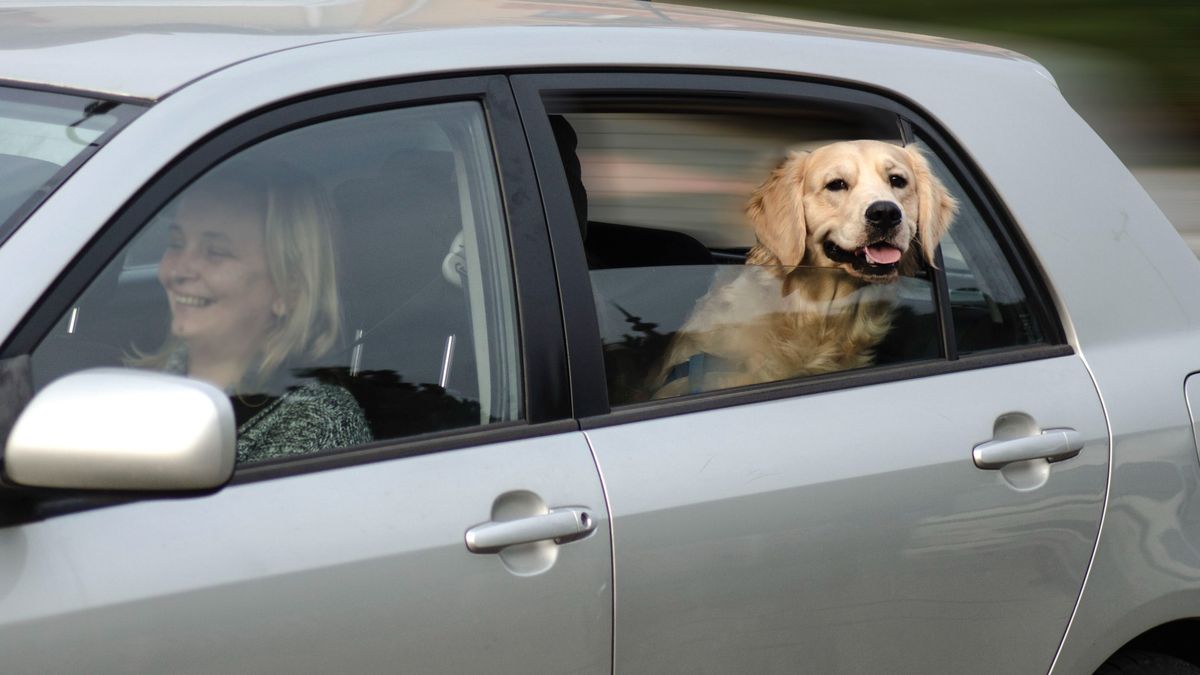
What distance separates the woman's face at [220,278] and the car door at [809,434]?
1.43 feet

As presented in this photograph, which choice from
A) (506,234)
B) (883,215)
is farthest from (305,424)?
(883,215)

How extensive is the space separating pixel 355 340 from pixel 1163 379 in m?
1.47

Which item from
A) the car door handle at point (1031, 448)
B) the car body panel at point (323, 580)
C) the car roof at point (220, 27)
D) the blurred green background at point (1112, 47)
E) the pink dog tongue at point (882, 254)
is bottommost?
the car body panel at point (323, 580)

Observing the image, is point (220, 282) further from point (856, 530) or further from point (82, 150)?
point (856, 530)

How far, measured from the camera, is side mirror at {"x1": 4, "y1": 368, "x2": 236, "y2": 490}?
1.72 meters

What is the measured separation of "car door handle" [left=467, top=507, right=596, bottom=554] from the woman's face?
1.38 ft

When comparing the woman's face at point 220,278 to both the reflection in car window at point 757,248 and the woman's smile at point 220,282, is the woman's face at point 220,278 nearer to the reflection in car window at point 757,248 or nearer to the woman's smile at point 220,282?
the woman's smile at point 220,282

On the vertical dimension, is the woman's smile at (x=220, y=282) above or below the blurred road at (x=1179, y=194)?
below

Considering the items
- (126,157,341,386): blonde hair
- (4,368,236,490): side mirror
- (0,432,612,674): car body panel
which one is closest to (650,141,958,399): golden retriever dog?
(0,432,612,674): car body panel

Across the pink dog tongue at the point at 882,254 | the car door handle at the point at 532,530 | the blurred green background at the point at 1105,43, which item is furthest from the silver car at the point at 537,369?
the blurred green background at the point at 1105,43

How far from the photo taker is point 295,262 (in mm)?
2199

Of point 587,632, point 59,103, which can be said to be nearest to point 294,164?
point 59,103

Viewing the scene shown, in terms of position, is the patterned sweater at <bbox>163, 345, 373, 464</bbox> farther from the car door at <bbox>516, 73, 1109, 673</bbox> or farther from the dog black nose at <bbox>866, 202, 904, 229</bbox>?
the dog black nose at <bbox>866, 202, 904, 229</bbox>

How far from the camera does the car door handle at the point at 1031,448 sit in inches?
98.7
